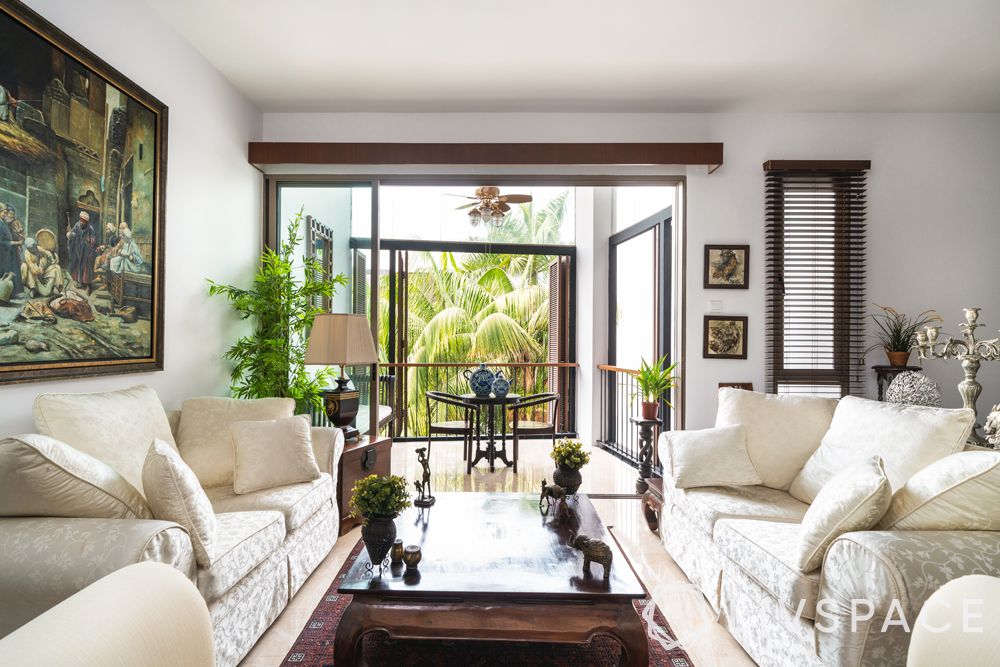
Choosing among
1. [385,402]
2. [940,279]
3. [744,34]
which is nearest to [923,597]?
[744,34]

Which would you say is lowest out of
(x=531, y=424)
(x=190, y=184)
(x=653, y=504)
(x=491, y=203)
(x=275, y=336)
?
(x=653, y=504)

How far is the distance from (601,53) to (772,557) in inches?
111

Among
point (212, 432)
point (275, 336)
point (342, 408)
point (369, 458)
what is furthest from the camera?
point (275, 336)

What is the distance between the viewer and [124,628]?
0.65 m

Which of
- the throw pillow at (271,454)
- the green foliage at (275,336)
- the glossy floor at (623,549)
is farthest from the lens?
the green foliage at (275,336)

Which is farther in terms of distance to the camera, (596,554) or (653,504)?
(653,504)

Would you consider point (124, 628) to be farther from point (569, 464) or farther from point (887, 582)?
point (569, 464)

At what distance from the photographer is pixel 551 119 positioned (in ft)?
12.8

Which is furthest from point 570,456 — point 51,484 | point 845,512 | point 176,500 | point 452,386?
point 452,386

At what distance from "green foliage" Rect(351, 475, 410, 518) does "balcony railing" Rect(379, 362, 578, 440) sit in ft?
13.3

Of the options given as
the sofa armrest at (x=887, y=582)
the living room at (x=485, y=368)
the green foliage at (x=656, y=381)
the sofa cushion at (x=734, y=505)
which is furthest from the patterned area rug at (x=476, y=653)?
the green foliage at (x=656, y=381)

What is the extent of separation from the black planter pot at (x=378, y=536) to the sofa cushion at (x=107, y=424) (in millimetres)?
988

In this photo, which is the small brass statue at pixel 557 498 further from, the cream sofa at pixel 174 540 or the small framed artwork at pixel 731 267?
the small framed artwork at pixel 731 267

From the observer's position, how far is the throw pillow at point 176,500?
175cm
